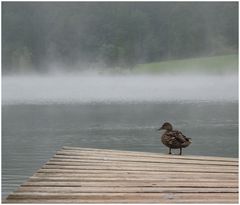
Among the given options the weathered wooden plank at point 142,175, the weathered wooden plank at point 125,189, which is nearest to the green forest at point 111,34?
the weathered wooden plank at point 142,175

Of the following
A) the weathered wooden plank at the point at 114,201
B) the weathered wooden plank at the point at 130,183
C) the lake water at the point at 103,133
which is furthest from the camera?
the lake water at the point at 103,133

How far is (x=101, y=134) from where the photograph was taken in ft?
48.2

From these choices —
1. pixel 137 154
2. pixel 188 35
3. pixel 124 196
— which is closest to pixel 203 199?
pixel 124 196

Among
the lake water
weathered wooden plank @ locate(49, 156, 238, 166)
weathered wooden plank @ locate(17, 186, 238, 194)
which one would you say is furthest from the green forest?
weathered wooden plank @ locate(17, 186, 238, 194)

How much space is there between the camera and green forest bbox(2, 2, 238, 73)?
72375 mm

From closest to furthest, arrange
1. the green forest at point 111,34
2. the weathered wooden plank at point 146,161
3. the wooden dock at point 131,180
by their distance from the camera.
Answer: the wooden dock at point 131,180, the weathered wooden plank at point 146,161, the green forest at point 111,34

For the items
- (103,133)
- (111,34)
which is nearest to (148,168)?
(103,133)

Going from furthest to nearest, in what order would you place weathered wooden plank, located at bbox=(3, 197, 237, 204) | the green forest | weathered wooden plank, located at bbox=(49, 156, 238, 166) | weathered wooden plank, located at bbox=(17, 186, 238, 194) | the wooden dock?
the green forest → weathered wooden plank, located at bbox=(49, 156, 238, 166) → weathered wooden plank, located at bbox=(17, 186, 238, 194) → the wooden dock → weathered wooden plank, located at bbox=(3, 197, 237, 204)

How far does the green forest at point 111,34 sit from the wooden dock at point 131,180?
65.3 metres

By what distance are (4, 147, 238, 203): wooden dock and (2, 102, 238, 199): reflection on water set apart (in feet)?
7.13

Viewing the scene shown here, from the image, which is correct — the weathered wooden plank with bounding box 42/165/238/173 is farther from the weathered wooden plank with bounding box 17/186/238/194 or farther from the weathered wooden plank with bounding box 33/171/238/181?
the weathered wooden plank with bounding box 17/186/238/194

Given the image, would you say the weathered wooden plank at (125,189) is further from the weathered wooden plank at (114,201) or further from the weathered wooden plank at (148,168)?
the weathered wooden plank at (148,168)

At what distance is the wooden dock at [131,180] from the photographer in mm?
3451

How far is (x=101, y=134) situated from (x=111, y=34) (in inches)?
2437
